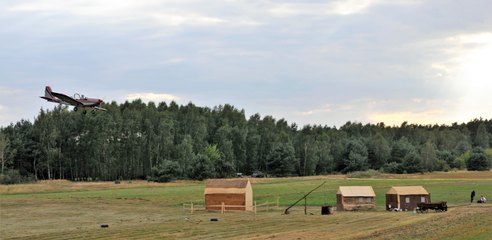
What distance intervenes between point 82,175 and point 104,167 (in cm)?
766

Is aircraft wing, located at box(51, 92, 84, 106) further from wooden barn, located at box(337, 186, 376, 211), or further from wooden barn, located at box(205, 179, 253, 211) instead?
wooden barn, located at box(337, 186, 376, 211)

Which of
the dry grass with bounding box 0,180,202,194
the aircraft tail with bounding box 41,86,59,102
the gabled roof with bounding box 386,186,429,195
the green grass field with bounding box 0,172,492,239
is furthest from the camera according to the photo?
the dry grass with bounding box 0,180,202,194

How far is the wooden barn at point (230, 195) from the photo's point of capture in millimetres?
71938

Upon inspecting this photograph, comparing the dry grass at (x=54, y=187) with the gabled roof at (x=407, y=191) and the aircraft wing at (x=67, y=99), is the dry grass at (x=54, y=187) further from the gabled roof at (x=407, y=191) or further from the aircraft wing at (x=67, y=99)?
the aircraft wing at (x=67, y=99)

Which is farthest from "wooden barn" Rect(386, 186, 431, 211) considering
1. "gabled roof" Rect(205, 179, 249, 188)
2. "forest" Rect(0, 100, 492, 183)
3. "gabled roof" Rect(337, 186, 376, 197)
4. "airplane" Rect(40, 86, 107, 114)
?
"forest" Rect(0, 100, 492, 183)

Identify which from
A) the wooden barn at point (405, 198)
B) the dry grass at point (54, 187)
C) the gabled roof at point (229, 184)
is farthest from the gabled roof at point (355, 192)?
the dry grass at point (54, 187)

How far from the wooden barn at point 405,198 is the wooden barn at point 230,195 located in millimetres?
17045

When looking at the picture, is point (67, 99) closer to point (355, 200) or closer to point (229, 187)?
point (229, 187)

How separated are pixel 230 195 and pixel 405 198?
21.2 metres

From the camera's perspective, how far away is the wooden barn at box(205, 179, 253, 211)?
71938 millimetres

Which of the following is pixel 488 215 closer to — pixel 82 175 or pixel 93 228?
pixel 93 228

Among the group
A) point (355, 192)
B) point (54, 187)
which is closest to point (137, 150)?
point (54, 187)

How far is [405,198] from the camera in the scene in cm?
A: 6738

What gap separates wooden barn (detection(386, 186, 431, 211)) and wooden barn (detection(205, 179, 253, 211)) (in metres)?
17.0
